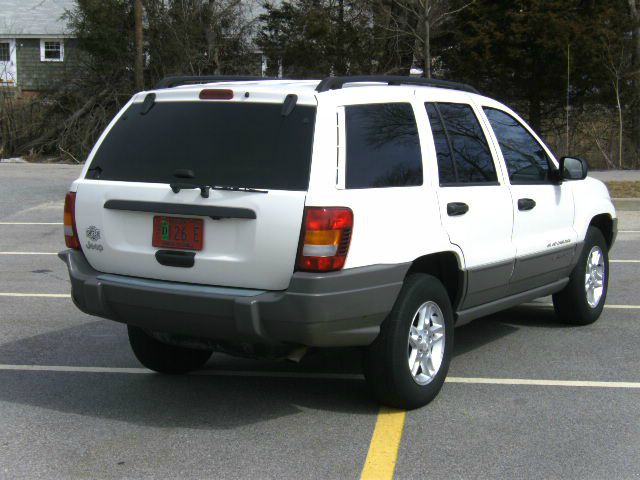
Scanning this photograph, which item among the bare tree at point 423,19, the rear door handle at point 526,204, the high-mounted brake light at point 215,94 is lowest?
the rear door handle at point 526,204

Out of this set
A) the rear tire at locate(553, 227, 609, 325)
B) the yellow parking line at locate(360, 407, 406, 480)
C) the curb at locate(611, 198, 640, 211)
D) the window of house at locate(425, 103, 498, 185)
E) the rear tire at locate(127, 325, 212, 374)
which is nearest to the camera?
the yellow parking line at locate(360, 407, 406, 480)

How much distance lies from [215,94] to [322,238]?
115 centimetres

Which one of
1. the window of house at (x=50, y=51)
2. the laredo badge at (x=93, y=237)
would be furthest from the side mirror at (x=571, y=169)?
the window of house at (x=50, y=51)

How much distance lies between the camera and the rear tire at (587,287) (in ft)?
23.8

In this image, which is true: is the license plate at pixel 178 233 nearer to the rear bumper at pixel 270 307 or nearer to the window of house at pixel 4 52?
the rear bumper at pixel 270 307

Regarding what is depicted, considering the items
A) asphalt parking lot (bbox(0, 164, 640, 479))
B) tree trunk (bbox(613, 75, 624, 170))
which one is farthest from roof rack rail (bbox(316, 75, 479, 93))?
tree trunk (bbox(613, 75, 624, 170))

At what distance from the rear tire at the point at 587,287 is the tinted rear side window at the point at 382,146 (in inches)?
99.7

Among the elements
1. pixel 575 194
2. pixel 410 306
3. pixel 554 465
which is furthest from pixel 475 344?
pixel 554 465

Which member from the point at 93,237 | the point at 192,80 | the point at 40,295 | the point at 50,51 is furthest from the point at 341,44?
the point at 93,237

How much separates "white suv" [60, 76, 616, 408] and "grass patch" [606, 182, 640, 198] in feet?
39.7

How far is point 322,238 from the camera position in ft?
15.0

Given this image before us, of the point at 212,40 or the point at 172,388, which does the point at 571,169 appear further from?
the point at 212,40

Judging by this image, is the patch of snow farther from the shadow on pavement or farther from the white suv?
the white suv

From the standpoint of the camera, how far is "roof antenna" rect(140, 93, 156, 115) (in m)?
5.38
